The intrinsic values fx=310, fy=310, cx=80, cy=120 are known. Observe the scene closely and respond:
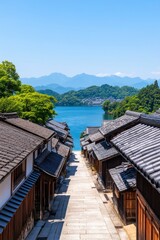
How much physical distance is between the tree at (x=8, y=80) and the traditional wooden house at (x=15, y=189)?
109 feet

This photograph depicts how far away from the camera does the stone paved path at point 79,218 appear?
1781 centimetres

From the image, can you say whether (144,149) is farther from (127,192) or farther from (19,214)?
(127,192)

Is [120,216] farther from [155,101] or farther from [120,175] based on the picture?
[155,101]

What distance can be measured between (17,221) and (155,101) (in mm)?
97751

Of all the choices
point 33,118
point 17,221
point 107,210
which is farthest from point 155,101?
point 17,221

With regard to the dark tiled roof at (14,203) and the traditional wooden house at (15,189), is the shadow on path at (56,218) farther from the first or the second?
the dark tiled roof at (14,203)

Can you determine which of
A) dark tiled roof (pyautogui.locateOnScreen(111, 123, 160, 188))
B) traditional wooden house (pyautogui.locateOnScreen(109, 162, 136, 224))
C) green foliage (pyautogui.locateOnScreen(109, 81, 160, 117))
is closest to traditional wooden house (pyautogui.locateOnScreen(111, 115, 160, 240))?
dark tiled roof (pyautogui.locateOnScreen(111, 123, 160, 188))

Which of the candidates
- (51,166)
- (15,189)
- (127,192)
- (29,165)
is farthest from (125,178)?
(15,189)

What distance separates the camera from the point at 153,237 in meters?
8.38

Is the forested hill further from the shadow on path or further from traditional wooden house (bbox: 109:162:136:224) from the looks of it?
traditional wooden house (bbox: 109:162:136:224)

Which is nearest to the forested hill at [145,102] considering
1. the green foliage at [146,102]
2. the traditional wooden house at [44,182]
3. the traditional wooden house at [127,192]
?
the green foliage at [146,102]

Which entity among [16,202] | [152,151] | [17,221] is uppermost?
[152,151]

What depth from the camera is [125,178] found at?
19641 mm

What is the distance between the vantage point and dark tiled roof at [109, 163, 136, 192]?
60.9 ft
